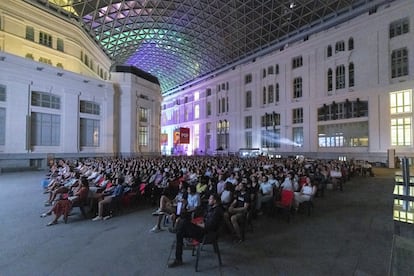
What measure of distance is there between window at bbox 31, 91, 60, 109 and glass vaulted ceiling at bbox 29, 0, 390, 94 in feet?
35.3

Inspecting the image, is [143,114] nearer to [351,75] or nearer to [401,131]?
[351,75]

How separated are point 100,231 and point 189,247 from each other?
119 inches

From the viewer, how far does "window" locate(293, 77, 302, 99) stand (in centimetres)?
3925

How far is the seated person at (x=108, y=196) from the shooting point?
312 inches

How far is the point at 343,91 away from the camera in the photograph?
109 feet

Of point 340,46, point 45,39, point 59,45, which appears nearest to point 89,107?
point 59,45

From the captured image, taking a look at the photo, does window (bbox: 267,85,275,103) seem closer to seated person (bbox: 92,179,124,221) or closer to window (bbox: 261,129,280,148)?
window (bbox: 261,129,280,148)

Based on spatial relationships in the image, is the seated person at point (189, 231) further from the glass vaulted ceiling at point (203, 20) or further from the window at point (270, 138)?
the window at point (270, 138)

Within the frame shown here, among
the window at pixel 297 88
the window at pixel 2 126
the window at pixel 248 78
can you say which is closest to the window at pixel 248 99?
the window at pixel 248 78

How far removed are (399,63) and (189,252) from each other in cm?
3319

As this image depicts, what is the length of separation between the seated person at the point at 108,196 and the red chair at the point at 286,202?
5.17m

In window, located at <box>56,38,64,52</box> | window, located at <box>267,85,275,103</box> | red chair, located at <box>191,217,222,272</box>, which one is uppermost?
window, located at <box>56,38,64,52</box>

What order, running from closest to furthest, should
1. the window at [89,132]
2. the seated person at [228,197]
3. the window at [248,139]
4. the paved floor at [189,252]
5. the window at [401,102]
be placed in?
the paved floor at [189,252] → the seated person at [228,197] → the window at [401,102] → the window at [89,132] → the window at [248,139]

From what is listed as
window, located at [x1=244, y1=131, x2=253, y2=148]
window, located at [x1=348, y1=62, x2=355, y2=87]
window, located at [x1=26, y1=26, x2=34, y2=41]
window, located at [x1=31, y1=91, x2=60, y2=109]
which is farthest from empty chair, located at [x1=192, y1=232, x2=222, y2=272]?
window, located at [x1=244, y1=131, x2=253, y2=148]
